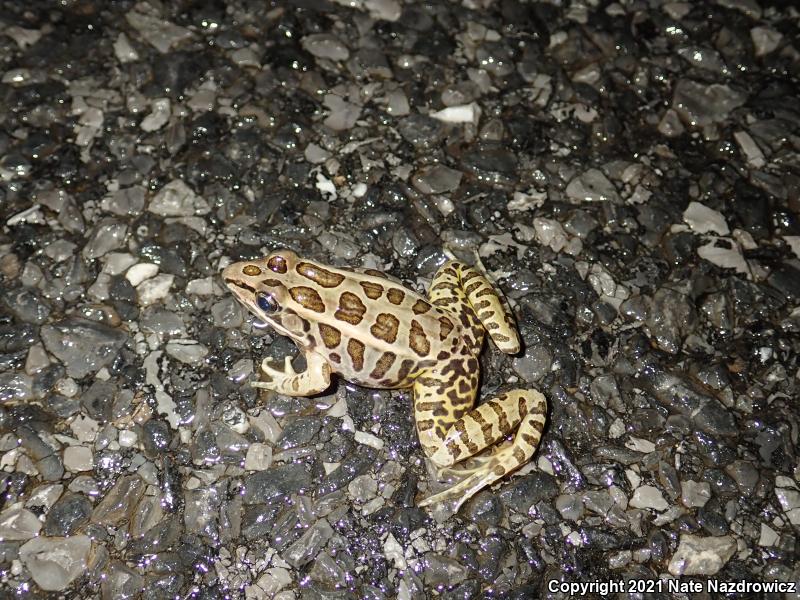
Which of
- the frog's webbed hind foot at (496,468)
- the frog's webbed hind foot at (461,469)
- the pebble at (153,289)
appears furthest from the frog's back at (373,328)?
the pebble at (153,289)

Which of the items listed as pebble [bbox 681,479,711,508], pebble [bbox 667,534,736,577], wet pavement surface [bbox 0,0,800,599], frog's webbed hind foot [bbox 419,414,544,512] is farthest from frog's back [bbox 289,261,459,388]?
pebble [bbox 667,534,736,577]

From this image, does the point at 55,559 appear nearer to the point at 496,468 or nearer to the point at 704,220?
the point at 496,468

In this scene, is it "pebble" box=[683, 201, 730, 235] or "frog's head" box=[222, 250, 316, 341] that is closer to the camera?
"frog's head" box=[222, 250, 316, 341]

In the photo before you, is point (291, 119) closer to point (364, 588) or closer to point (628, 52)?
point (628, 52)

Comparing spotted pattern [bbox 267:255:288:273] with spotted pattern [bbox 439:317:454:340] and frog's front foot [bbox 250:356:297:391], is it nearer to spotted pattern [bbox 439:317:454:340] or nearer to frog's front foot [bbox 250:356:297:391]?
frog's front foot [bbox 250:356:297:391]

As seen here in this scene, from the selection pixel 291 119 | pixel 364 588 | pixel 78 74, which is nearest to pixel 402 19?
pixel 291 119

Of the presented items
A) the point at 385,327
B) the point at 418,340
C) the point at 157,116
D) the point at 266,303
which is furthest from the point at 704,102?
the point at 157,116
